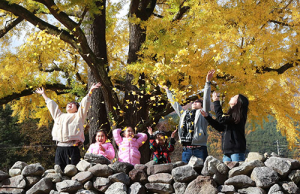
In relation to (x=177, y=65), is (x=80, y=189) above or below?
below

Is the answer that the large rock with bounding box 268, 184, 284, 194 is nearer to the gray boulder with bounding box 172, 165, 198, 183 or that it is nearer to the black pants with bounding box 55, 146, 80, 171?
the gray boulder with bounding box 172, 165, 198, 183

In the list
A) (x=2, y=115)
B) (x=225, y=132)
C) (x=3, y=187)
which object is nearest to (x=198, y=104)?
(x=225, y=132)

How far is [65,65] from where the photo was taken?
10.8 m

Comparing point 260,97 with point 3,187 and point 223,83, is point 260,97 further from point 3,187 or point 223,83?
point 3,187

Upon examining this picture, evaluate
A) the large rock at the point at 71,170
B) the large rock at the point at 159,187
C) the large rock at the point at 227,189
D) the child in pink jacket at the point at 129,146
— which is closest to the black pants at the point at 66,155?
the child in pink jacket at the point at 129,146

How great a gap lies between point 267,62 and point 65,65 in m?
6.37

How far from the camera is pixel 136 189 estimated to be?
3949mm

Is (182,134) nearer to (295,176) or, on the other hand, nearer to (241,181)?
(241,181)

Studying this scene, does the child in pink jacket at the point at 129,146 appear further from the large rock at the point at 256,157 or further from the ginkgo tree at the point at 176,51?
the large rock at the point at 256,157

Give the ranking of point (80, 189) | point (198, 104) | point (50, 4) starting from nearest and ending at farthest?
point (80, 189)
point (198, 104)
point (50, 4)

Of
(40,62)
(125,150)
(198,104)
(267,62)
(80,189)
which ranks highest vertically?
(40,62)

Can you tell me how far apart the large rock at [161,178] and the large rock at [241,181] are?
68 cm

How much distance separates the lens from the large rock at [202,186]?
3.63 meters

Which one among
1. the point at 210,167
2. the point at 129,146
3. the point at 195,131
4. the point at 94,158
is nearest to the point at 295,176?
the point at 210,167
